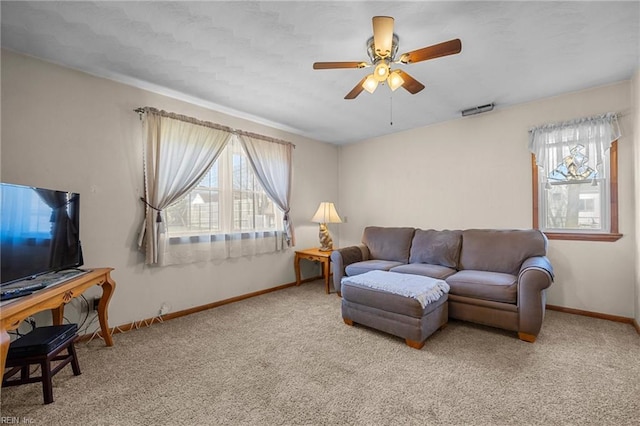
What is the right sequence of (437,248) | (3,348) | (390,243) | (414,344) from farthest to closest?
(390,243), (437,248), (414,344), (3,348)

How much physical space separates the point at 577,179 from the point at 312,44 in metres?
3.28

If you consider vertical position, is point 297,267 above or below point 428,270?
below

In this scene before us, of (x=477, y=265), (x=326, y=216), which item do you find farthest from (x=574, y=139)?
(x=326, y=216)

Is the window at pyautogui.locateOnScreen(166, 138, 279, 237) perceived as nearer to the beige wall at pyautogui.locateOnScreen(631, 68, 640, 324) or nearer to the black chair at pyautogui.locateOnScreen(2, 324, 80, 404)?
the black chair at pyautogui.locateOnScreen(2, 324, 80, 404)

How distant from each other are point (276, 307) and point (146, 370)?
1.57 meters

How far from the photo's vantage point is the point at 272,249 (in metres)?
4.07

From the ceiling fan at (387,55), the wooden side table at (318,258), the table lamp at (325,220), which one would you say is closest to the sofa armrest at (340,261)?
the wooden side table at (318,258)

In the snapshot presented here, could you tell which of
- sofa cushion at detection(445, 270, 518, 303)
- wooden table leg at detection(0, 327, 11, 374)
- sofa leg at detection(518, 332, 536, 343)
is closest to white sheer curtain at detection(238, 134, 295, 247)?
sofa cushion at detection(445, 270, 518, 303)

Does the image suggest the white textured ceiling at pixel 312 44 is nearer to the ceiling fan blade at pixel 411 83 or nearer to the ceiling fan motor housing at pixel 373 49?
the ceiling fan motor housing at pixel 373 49

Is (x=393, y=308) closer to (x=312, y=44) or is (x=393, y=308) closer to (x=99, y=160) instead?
(x=312, y=44)

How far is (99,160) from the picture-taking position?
2.63m

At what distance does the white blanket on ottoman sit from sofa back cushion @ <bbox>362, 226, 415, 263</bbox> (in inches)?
41.9

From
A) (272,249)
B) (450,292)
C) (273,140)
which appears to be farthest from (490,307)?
(273,140)

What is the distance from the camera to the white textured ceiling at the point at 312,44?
5.95ft
